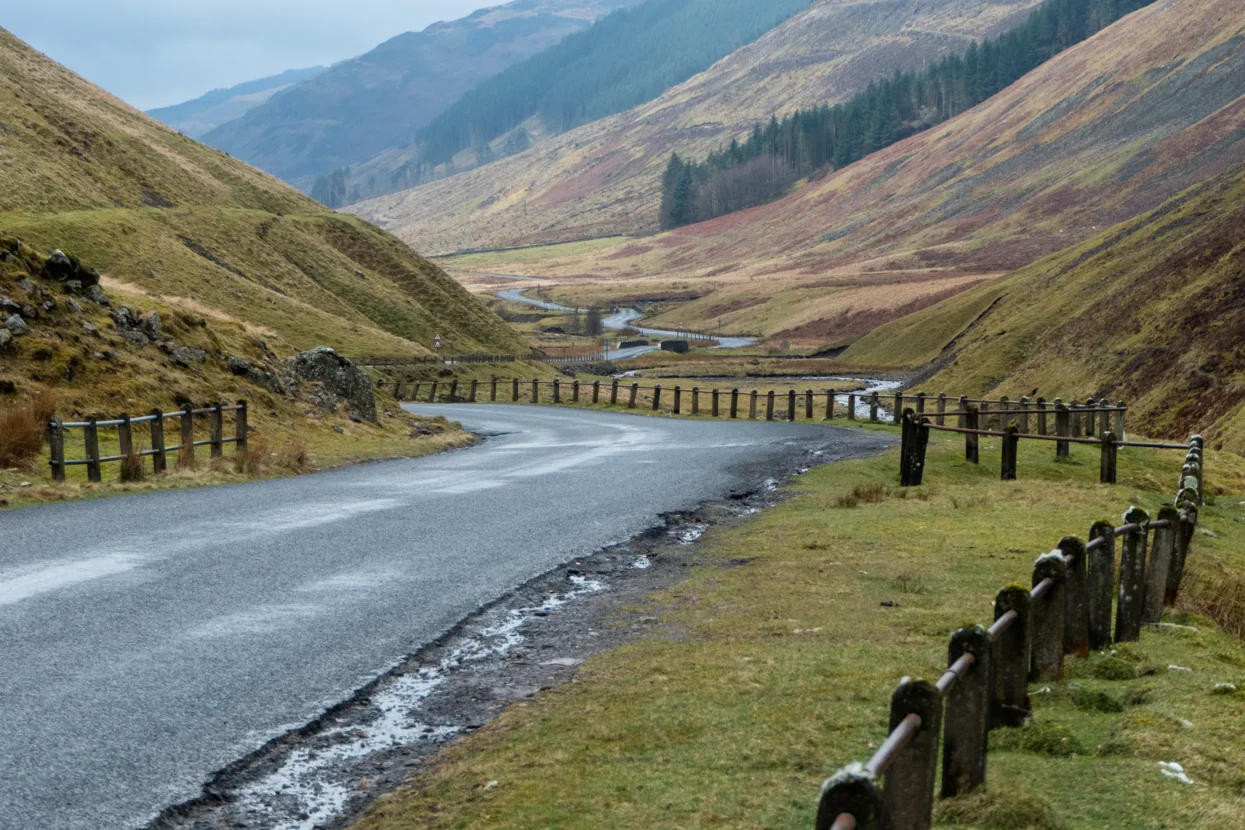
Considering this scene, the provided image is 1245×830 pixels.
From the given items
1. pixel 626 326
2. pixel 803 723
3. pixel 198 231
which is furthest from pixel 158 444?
pixel 626 326

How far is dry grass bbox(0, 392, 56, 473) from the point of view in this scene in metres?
20.5

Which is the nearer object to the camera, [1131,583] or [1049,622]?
[1049,622]

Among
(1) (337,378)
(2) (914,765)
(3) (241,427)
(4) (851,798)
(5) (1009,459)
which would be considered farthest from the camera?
(1) (337,378)

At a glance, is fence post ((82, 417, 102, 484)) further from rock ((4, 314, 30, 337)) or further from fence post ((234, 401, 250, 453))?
rock ((4, 314, 30, 337))

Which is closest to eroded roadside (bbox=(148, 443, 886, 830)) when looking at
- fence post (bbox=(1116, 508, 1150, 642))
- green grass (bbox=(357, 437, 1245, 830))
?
green grass (bbox=(357, 437, 1245, 830))

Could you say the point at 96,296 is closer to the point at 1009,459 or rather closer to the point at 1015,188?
the point at 1009,459

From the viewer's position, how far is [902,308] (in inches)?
A: 4161

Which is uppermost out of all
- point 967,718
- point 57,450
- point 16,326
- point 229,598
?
point 16,326

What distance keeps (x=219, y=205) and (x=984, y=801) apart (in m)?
Result: 83.8

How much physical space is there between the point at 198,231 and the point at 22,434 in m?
55.0

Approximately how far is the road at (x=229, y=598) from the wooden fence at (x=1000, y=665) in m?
3.98

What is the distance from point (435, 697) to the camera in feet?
30.0

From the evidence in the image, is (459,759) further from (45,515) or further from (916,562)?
(45,515)

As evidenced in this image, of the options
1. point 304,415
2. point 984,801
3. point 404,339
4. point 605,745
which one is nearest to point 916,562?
point 605,745
